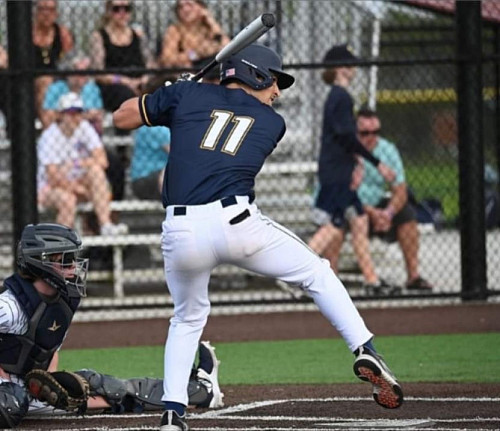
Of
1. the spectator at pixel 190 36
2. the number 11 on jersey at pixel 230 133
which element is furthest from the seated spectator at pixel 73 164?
the number 11 on jersey at pixel 230 133

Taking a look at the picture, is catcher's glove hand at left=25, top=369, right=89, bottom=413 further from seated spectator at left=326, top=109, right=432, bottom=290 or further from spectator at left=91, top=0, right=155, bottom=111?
spectator at left=91, top=0, right=155, bottom=111

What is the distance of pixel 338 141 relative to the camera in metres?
11.4

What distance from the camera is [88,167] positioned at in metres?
11.3

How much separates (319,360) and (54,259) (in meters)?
2.99

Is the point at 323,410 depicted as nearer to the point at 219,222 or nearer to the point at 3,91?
the point at 219,222

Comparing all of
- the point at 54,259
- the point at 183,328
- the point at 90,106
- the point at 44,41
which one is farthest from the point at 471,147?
the point at 183,328

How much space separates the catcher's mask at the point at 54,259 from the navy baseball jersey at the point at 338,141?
17.8 feet

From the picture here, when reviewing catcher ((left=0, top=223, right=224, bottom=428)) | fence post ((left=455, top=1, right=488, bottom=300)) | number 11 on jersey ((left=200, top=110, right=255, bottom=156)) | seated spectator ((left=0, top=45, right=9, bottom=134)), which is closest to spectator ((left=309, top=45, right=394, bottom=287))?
fence post ((left=455, top=1, right=488, bottom=300))

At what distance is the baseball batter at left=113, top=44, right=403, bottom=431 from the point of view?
5.41 m

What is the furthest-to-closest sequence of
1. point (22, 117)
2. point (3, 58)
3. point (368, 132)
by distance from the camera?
point (3, 58), point (368, 132), point (22, 117)

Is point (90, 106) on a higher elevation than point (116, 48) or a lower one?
lower

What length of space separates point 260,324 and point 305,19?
356 cm

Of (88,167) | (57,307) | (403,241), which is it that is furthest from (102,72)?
(57,307)

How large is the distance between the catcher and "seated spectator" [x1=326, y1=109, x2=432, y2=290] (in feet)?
17.8
